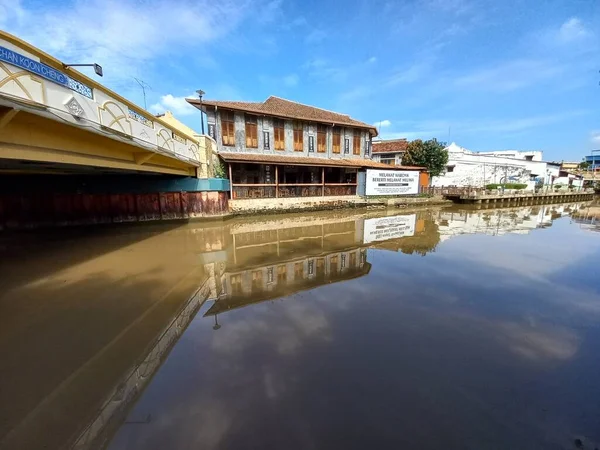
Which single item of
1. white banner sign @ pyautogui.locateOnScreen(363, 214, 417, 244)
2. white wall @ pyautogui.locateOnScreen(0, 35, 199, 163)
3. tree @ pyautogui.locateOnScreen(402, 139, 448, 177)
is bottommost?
white banner sign @ pyautogui.locateOnScreen(363, 214, 417, 244)

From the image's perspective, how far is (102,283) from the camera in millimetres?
6156

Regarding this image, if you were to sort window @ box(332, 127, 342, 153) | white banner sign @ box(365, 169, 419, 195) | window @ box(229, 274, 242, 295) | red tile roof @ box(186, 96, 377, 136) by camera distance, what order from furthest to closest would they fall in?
1. window @ box(332, 127, 342, 153)
2. white banner sign @ box(365, 169, 419, 195)
3. red tile roof @ box(186, 96, 377, 136)
4. window @ box(229, 274, 242, 295)

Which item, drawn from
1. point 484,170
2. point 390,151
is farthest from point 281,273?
point 484,170

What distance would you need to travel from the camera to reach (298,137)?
68.9 ft

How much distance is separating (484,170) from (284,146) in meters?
28.5

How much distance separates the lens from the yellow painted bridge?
4141 mm

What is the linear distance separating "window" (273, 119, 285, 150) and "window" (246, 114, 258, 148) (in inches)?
62.2

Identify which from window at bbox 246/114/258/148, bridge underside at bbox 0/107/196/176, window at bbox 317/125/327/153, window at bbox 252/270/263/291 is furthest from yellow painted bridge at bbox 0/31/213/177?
window at bbox 317/125/327/153

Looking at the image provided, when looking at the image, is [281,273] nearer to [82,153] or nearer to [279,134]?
[82,153]

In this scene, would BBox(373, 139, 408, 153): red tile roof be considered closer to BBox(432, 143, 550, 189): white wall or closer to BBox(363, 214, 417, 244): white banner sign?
BBox(432, 143, 550, 189): white wall

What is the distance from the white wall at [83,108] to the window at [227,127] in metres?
8.60

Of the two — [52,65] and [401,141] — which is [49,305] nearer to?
[52,65]

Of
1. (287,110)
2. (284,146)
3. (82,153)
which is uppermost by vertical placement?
(287,110)

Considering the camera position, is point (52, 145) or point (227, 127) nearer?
point (52, 145)
